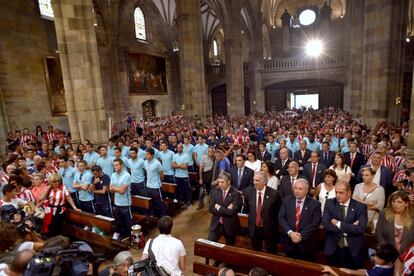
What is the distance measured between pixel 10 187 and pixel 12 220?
32.8 inches

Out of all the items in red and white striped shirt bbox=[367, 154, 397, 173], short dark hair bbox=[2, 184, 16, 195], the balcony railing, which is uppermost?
the balcony railing

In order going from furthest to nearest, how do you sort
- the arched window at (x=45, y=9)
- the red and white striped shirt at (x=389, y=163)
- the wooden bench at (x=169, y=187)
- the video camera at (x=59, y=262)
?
the arched window at (x=45, y=9)
the wooden bench at (x=169, y=187)
the red and white striped shirt at (x=389, y=163)
the video camera at (x=59, y=262)

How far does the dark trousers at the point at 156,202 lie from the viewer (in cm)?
604

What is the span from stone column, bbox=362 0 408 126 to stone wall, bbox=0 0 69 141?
50.6ft

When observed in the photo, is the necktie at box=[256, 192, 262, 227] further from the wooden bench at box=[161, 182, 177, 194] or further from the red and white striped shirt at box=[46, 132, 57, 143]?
the red and white striped shirt at box=[46, 132, 57, 143]

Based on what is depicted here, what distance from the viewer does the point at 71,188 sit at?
6078 millimetres

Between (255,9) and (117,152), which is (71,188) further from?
(255,9)

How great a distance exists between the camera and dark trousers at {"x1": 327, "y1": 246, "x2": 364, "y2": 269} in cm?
343

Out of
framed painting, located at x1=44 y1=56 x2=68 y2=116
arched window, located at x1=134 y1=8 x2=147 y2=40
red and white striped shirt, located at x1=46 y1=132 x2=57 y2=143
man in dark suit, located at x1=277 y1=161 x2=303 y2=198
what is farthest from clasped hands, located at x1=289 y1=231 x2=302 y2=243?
arched window, located at x1=134 y1=8 x2=147 y2=40

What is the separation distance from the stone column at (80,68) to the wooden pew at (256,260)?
6.25m

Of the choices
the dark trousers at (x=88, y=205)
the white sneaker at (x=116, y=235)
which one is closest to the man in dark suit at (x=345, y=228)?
the white sneaker at (x=116, y=235)

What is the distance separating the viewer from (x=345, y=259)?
3490 mm

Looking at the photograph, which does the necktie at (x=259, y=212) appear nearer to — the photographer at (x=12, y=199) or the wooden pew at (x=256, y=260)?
the wooden pew at (x=256, y=260)

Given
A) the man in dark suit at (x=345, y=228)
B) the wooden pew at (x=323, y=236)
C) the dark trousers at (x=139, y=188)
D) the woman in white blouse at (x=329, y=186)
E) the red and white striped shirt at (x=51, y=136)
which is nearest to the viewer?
the man in dark suit at (x=345, y=228)
